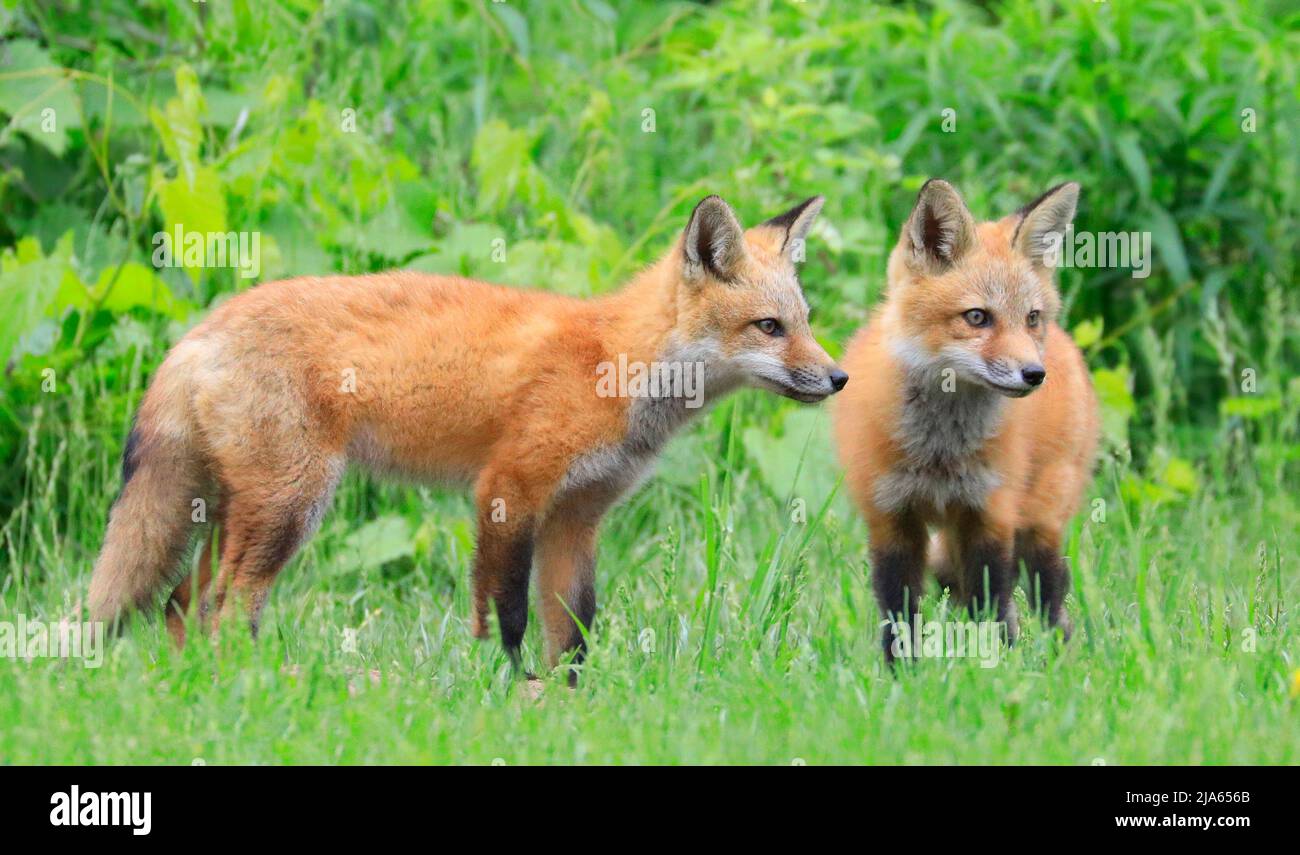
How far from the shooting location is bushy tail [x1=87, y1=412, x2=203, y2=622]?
17.6ft

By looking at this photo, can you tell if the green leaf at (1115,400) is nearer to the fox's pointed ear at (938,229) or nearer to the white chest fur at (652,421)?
the fox's pointed ear at (938,229)

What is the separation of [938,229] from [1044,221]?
1.31 ft

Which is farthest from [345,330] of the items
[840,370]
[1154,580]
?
[1154,580]

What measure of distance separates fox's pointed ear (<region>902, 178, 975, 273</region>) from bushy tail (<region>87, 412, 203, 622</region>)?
2.68 meters

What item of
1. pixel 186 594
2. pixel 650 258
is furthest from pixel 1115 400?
pixel 186 594

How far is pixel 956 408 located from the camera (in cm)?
539

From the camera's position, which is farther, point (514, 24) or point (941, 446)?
point (514, 24)

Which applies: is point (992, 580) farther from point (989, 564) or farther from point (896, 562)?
point (896, 562)

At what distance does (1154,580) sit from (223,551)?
3579 millimetres

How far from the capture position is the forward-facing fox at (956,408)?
530cm

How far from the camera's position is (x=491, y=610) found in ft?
17.7

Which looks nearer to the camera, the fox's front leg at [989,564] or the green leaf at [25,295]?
the fox's front leg at [989,564]

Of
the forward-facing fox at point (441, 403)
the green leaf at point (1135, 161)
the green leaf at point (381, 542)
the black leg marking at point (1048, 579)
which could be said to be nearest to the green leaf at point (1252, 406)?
the green leaf at point (1135, 161)

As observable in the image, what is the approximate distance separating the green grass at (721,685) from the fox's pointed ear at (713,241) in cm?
81
